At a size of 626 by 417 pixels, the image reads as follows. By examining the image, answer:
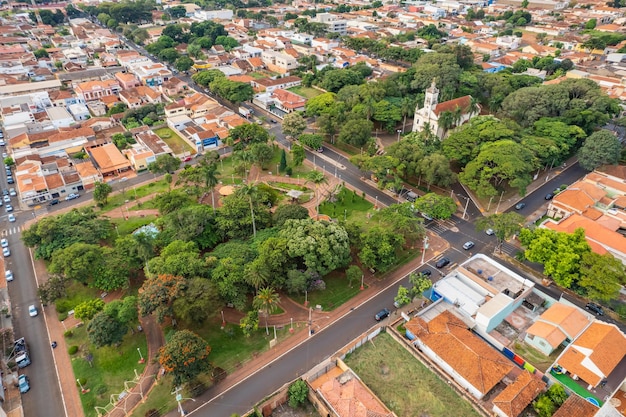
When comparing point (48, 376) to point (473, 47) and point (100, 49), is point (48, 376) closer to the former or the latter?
point (100, 49)

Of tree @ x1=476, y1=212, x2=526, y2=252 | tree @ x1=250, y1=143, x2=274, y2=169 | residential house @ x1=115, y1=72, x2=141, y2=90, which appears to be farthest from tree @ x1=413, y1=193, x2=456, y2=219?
residential house @ x1=115, y1=72, x2=141, y2=90

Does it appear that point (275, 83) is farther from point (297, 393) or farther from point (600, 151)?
point (297, 393)

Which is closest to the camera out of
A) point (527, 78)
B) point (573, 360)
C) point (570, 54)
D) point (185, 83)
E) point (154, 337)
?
point (573, 360)

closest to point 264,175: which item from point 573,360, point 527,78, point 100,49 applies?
point 573,360

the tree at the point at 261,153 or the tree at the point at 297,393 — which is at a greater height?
the tree at the point at 261,153

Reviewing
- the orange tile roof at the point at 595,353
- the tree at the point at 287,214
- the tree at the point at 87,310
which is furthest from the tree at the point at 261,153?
the orange tile roof at the point at 595,353

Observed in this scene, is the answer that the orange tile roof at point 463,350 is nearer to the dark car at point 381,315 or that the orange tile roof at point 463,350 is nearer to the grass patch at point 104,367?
the dark car at point 381,315
